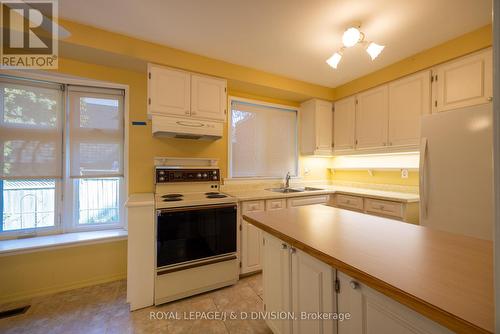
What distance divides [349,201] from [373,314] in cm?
212

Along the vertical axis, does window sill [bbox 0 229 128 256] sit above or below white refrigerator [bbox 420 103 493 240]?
below

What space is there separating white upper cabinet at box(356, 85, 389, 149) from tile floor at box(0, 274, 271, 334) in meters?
2.29

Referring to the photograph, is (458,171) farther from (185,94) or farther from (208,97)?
(185,94)

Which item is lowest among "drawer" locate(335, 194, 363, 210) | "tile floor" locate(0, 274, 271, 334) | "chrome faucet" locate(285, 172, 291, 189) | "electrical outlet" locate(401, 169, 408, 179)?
"tile floor" locate(0, 274, 271, 334)

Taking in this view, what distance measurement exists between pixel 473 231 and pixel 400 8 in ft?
5.90

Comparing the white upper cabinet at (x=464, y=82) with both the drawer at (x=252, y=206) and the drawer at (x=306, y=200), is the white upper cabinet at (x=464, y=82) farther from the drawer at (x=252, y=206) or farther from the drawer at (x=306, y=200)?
the drawer at (x=252, y=206)

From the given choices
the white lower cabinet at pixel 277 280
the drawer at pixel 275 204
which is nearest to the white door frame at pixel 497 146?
the white lower cabinet at pixel 277 280

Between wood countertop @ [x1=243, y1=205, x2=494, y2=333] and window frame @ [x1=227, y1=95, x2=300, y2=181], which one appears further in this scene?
window frame @ [x1=227, y1=95, x2=300, y2=181]

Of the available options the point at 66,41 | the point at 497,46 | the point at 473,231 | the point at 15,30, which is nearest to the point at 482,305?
the point at 497,46

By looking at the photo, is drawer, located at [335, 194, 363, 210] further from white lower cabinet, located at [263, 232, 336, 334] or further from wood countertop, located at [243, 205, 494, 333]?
white lower cabinet, located at [263, 232, 336, 334]

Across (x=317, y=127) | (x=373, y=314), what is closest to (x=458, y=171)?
(x=373, y=314)

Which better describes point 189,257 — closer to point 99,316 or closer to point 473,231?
point 99,316

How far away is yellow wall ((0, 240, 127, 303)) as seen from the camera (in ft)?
6.20

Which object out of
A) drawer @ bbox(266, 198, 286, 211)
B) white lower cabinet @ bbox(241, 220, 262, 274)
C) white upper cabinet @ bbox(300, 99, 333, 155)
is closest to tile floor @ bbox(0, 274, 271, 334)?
white lower cabinet @ bbox(241, 220, 262, 274)
